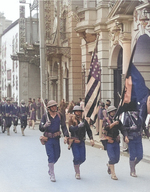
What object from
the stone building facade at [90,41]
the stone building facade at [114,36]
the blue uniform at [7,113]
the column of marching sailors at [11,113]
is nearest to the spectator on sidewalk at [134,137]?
the stone building facade at [90,41]

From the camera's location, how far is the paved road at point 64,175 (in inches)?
309

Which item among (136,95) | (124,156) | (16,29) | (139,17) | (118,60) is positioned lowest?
(124,156)

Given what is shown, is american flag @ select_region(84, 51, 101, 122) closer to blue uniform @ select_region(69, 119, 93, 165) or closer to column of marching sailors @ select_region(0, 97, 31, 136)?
blue uniform @ select_region(69, 119, 93, 165)

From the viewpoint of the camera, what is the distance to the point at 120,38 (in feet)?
62.4

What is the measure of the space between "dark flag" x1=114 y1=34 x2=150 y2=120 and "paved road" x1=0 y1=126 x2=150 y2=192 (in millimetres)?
1413

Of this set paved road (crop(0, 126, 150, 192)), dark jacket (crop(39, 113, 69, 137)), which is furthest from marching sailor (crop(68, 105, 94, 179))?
paved road (crop(0, 126, 150, 192))

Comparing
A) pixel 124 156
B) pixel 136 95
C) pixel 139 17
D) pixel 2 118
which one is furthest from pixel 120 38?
pixel 136 95

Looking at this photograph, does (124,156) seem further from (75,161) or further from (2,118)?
(2,118)

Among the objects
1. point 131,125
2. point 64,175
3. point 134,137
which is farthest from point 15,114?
point 134,137

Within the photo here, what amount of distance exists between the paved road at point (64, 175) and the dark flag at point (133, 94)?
141 cm

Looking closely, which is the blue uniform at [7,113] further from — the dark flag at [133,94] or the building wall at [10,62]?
the building wall at [10,62]

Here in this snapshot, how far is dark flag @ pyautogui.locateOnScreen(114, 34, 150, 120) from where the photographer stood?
29.2 ft

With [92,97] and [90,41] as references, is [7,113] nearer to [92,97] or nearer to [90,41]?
[90,41]

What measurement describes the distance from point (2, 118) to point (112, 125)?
12.3 m
